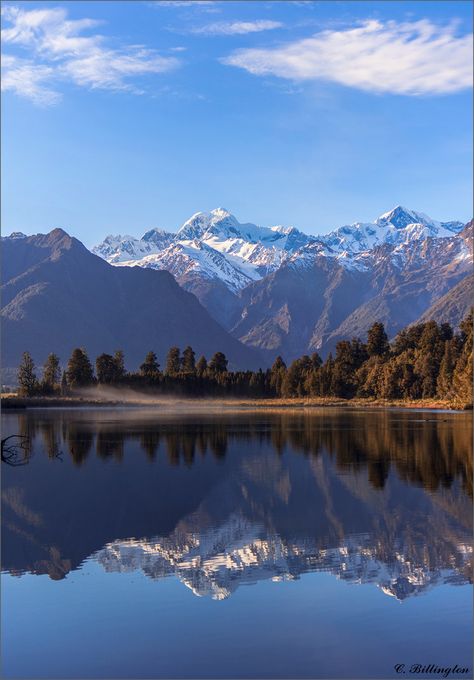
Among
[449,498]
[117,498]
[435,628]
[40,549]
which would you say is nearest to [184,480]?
[117,498]

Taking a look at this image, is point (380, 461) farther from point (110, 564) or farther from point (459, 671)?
point (459, 671)

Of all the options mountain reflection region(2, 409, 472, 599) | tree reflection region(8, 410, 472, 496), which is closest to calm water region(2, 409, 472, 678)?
mountain reflection region(2, 409, 472, 599)

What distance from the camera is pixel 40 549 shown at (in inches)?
1473

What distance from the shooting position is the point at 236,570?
33219 millimetres

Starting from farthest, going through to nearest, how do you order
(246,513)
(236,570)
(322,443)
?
(322,443)
(246,513)
(236,570)

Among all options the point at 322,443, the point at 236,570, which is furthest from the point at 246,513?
the point at 322,443

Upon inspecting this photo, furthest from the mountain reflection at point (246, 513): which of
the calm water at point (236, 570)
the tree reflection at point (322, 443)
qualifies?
the tree reflection at point (322, 443)

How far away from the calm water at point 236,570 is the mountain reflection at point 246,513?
0.15 meters

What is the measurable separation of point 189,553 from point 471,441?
59103 mm

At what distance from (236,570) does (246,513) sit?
1318cm

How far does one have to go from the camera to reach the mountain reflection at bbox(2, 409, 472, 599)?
33.8 m

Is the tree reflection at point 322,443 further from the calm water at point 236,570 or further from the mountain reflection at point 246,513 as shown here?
the calm water at point 236,570

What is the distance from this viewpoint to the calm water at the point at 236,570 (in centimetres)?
2384

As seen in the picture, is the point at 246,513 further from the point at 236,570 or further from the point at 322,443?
the point at 322,443
